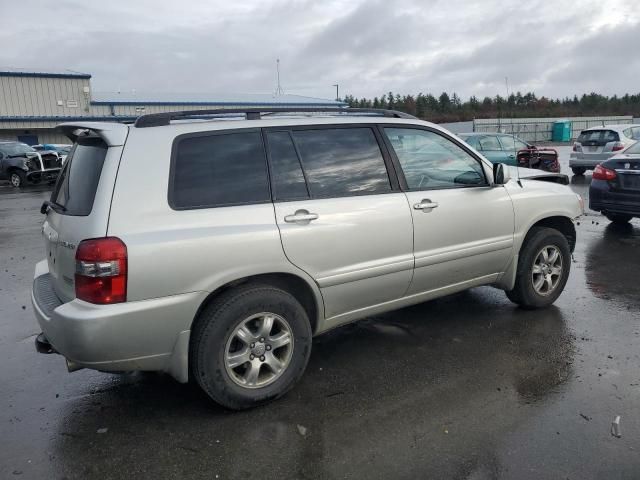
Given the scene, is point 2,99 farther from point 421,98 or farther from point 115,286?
point 421,98

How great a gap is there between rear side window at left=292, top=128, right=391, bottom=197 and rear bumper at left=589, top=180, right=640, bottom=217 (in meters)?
6.10

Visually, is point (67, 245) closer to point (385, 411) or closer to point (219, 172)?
point (219, 172)

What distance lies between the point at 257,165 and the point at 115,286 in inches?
46.4

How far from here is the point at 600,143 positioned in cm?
1714

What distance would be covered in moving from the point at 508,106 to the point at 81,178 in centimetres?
6970

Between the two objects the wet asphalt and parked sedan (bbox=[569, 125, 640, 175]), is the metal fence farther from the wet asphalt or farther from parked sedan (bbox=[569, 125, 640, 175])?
the wet asphalt

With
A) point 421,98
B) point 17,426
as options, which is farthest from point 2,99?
point 421,98

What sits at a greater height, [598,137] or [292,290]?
[598,137]

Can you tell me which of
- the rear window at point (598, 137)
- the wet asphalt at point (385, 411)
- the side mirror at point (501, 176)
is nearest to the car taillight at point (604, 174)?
the wet asphalt at point (385, 411)

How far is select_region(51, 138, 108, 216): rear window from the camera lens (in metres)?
3.25

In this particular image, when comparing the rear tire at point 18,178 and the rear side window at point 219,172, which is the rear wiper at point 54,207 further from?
the rear tire at point 18,178

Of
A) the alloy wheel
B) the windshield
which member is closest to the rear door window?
the alloy wheel

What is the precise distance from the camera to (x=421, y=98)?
2837 inches

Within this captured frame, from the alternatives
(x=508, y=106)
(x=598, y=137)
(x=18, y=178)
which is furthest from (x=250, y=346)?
(x=508, y=106)
